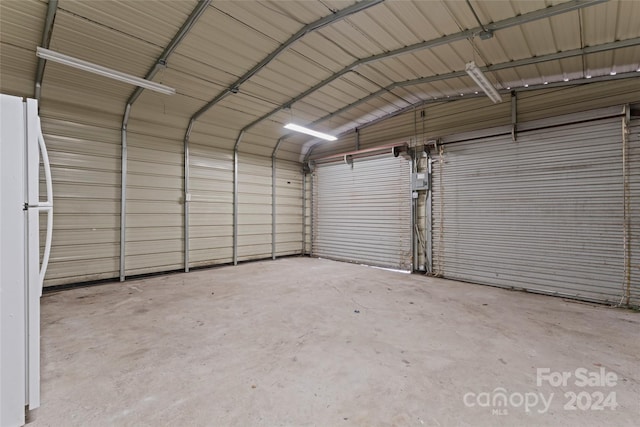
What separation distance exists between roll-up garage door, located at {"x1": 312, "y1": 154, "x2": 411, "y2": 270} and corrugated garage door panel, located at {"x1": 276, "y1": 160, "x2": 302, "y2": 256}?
0.54m

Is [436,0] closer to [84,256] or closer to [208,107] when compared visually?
[208,107]

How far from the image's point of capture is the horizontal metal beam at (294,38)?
343 centimetres

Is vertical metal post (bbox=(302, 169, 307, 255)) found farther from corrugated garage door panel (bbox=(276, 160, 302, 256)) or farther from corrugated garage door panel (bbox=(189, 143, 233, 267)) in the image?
corrugated garage door panel (bbox=(189, 143, 233, 267))

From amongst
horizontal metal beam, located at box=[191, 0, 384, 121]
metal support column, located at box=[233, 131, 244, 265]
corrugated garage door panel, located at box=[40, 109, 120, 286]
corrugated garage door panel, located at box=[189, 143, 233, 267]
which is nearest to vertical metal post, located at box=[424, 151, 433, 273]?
horizontal metal beam, located at box=[191, 0, 384, 121]

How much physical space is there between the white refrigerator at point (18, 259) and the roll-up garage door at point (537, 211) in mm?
6345

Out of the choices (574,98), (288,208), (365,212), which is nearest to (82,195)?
(288,208)

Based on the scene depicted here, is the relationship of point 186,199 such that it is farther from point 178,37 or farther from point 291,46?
point 291,46

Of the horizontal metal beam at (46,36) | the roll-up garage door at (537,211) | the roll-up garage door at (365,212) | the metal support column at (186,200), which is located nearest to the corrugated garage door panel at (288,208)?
the roll-up garage door at (365,212)

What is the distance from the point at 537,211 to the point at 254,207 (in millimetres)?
6516

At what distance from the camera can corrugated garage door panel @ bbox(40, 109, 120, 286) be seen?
195 inches

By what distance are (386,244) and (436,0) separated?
5.09 metres

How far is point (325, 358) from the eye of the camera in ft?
8.66

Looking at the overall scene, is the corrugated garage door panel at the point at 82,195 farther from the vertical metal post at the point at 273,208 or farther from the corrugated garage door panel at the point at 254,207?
A: the vertical metal post at the point at 273,208

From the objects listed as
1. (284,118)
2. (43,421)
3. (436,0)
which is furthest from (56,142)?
(436,0)
